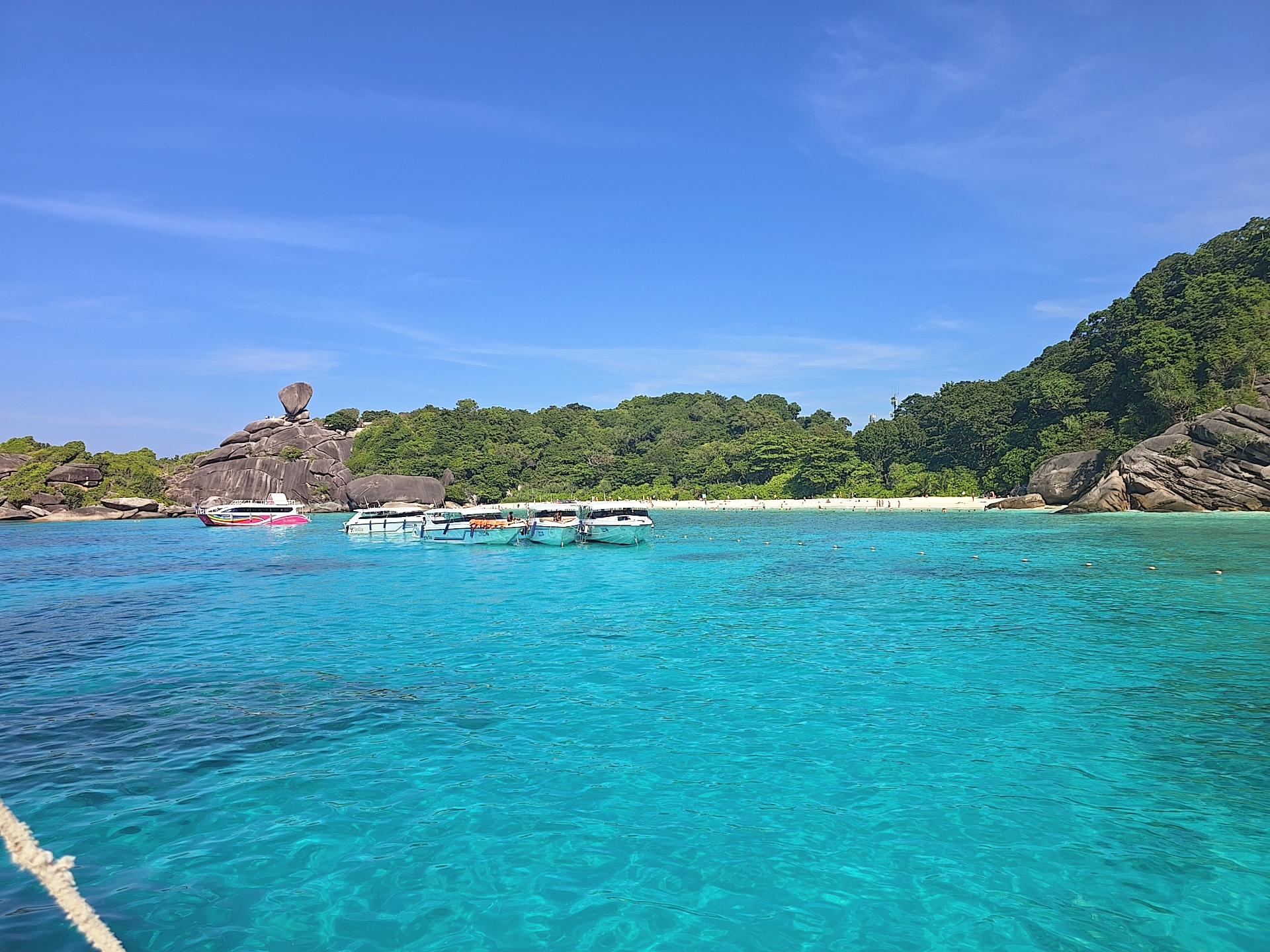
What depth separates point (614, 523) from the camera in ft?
155

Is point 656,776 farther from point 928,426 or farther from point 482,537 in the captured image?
point 928,426

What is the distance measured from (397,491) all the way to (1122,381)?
8130 cm

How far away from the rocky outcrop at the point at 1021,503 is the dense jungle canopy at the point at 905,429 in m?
5.81

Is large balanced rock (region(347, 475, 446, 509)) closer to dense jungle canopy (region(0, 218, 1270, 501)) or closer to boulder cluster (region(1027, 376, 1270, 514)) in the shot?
dense jungle canopy (region(0, 218, 1270, 501))

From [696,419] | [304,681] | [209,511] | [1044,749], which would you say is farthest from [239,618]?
[696,419]

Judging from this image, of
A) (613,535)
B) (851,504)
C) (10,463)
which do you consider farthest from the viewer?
(10,463)

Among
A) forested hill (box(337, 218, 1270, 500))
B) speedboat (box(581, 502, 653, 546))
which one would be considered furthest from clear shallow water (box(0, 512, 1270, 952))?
forested hill (box(337, 218, 1270, 500))

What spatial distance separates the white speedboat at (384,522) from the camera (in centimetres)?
6059

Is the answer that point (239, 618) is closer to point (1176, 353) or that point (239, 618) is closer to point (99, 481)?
point (1176, 353)

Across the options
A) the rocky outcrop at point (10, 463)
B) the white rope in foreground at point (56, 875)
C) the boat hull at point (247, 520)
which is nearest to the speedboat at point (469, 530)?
the boat hull at point (247, 520)

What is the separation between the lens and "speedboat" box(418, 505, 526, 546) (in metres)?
51.5

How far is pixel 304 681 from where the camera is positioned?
47.8 feet

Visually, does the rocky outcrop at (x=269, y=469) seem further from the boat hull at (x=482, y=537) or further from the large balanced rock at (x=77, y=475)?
the boat hull at (x=482, y=537)

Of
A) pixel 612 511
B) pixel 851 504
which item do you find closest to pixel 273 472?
pixel 612 511
